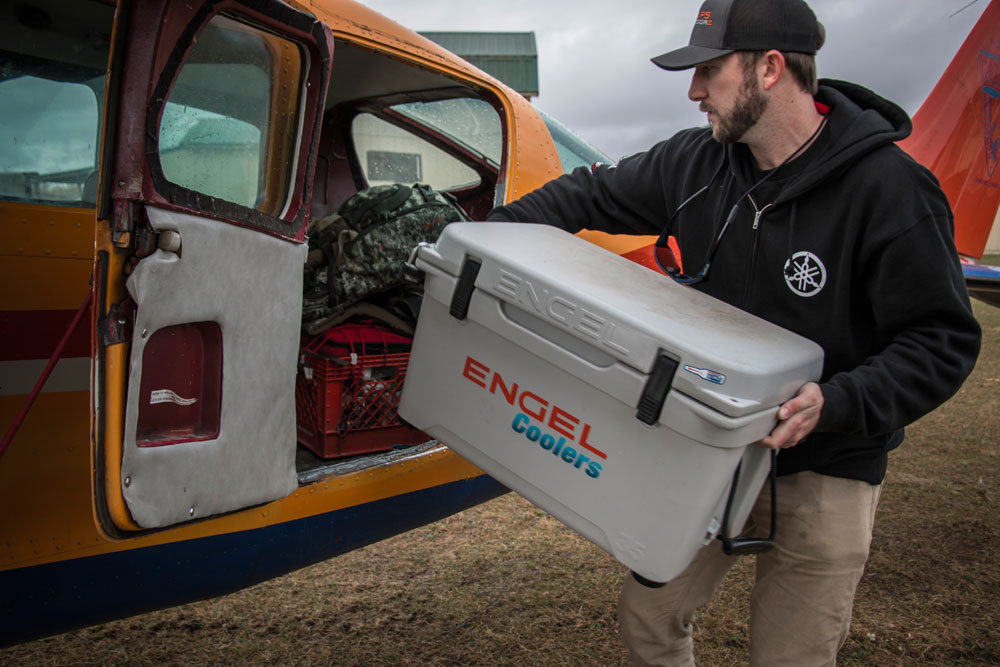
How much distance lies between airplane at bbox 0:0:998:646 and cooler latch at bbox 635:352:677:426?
36.0 inches

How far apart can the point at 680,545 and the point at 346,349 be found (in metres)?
1.50

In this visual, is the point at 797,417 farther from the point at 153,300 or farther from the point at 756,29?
the point at 153,300

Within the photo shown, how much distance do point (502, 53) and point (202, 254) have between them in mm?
26146

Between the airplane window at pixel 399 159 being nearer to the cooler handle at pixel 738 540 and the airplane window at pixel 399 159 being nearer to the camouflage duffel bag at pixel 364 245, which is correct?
the camouflage duffel bag at pixel 364 245

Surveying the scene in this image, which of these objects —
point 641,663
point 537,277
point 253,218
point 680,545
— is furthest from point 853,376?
point 253,218

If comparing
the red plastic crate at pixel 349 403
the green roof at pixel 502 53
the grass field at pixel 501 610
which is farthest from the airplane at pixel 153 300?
the green roof at pixel 502 53

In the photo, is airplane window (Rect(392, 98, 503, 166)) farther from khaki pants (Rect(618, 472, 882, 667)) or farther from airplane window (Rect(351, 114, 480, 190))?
khaki pants (Rect(618, 472, 882, 667))

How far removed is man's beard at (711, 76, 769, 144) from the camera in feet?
5.56

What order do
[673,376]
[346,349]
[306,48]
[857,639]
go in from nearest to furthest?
[673,376] < [306,48] < [346,349] < [857,639]

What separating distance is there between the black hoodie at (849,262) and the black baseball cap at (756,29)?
186 mm

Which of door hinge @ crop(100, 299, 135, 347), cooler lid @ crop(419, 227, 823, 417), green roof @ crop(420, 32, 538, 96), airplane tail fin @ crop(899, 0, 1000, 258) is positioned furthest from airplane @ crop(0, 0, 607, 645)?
green roof @ crop(420, 32, 538, 96)

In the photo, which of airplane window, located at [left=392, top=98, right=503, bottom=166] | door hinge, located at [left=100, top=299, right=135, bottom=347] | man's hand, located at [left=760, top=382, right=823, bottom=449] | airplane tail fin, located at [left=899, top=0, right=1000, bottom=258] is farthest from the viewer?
airplane tail fin, located at [left=899, top=0, right=1000, bottom=258]

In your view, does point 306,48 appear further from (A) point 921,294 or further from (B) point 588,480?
→ (A) point 921,294

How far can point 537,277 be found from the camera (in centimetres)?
153
